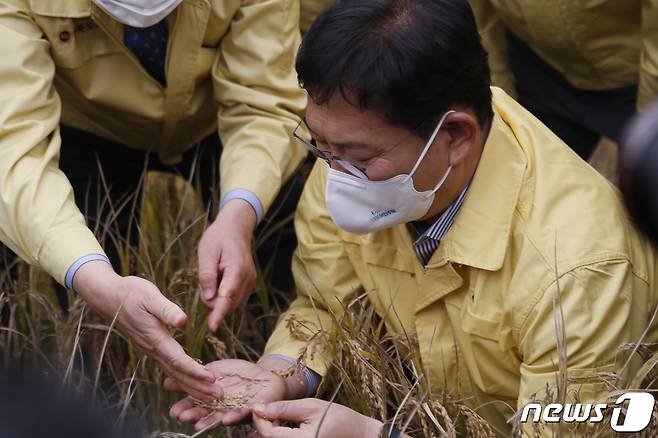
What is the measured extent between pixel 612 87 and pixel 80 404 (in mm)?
2233

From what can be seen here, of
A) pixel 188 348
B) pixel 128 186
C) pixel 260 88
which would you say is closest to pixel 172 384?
pixel 188 348

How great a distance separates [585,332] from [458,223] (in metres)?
0.35

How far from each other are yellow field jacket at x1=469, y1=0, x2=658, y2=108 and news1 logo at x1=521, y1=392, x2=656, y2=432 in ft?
3.42

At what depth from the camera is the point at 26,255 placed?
247cm

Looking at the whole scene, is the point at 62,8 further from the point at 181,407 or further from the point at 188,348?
the point at 181,407

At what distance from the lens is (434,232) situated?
2.38m

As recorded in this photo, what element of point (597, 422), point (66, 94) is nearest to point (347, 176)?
point (597, 422)

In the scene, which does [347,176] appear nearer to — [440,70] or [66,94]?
[440,70]

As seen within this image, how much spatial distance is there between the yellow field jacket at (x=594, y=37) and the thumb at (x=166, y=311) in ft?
4.40

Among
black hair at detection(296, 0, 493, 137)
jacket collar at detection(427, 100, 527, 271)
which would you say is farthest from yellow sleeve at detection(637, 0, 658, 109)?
black hair at detection(296, 0, 493, 137)

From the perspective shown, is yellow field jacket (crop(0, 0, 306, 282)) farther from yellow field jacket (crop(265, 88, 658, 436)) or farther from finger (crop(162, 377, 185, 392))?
yellow field jacket (crop(265, 88, 658, 436))

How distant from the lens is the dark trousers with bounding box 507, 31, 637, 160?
3.24 m

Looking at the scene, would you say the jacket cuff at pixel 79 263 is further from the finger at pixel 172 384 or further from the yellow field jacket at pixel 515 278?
the yellow field jacket at pixel 515 278

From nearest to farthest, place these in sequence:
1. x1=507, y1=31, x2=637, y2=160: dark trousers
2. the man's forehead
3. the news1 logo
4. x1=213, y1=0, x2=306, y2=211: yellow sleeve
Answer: the news1 logo < the man's forehead < x1=213, y1=0, x2=306, y2=211: yellow sleeve < x1=507, y1=31, x2=637, y2=160: dark trousers
